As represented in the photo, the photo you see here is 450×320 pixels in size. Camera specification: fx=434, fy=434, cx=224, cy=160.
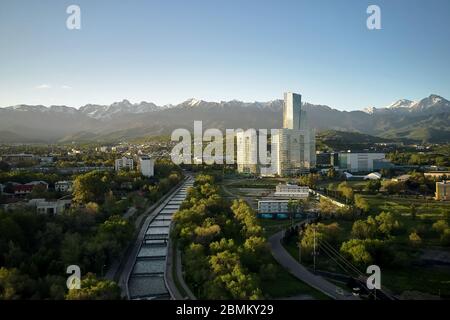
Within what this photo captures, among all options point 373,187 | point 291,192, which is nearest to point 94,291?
point 291,192

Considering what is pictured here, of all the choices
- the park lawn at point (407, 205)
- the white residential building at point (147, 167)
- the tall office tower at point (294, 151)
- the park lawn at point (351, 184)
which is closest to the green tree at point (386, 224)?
the park lawn at point (407, 205)

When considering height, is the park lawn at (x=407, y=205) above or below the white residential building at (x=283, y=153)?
below

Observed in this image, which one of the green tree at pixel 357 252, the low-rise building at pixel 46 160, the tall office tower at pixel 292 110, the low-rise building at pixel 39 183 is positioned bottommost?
the green tree at pixel 357 252

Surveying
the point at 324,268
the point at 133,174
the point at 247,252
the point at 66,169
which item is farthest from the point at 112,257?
the point at 66,169

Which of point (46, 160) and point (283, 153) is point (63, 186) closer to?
point (46, 160)

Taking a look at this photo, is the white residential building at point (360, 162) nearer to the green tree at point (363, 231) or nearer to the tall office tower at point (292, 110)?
the tall office tower at point (292, 110)

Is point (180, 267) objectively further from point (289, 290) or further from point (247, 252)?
point (289, 290)
